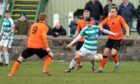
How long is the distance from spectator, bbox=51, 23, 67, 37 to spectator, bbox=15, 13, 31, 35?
115cm

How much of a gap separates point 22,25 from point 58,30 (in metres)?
1.61

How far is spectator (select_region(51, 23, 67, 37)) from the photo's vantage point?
98.1ft

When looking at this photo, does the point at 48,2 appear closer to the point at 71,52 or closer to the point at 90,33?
the point at 71,52

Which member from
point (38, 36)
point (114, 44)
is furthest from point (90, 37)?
point (38, 36)

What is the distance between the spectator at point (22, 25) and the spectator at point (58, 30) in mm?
1149

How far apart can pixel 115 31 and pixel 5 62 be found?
5546 mm

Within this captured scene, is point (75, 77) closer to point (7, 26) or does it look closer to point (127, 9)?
point (7, 26)

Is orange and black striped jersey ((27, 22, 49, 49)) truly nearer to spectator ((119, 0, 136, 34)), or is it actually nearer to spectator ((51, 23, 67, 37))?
spectator ((51, 23, 67, 37))

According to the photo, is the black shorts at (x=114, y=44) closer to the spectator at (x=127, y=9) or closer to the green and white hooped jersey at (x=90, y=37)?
the green and white hooped jersey at (x=90, y=37)

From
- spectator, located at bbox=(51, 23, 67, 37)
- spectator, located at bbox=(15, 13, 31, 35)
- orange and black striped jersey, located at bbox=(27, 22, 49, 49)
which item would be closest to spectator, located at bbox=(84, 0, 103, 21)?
spectator, located at bbox=(51, 23, 67, 37)

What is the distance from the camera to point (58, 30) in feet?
98.9

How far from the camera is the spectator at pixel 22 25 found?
2995 centimetres

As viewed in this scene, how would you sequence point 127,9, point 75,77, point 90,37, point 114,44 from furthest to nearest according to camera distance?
1. point 127,9
2. point 114,44
3. point 90,37
4. point 75,77

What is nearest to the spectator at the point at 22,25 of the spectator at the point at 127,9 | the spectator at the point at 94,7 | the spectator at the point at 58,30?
the spectator at the point at 58,30
